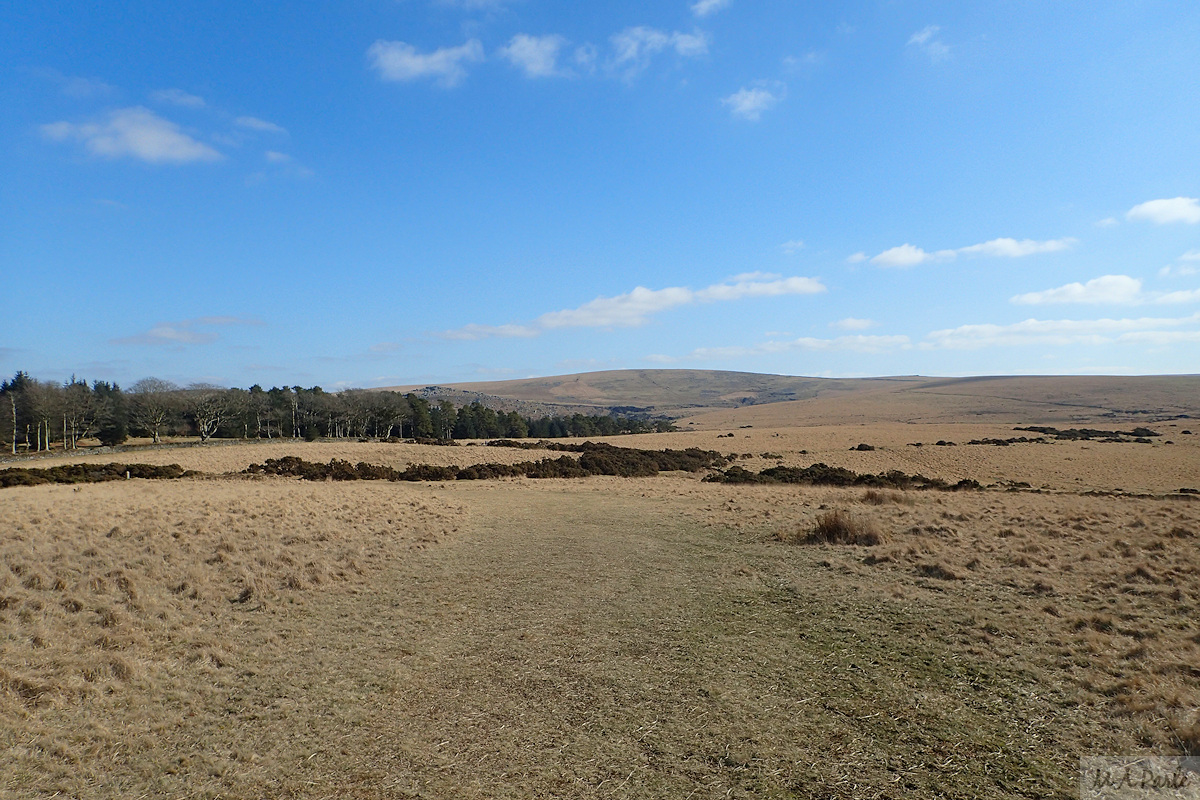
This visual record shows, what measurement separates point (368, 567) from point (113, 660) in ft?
19.2

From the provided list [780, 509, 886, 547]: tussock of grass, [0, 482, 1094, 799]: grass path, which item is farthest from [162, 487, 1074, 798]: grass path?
[780, 509, 886, 547]: tussock of grass

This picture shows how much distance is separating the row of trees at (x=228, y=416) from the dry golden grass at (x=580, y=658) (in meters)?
59.5

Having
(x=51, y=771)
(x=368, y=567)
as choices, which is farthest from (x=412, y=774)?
(x=368, y=567)

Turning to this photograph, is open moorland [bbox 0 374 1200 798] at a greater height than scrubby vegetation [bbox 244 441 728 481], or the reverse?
open moorland [bbox 0 374 1200 798]

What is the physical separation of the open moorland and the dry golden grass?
0.14 feet

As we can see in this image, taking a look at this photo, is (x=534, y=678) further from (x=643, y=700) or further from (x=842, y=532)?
(x=842, y=532)

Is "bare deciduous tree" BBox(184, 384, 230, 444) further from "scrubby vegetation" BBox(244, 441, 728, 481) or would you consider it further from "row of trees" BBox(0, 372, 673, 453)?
"scrubby vegetation" BBox(244, 441, 728, 481)

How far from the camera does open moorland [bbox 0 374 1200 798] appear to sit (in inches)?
212

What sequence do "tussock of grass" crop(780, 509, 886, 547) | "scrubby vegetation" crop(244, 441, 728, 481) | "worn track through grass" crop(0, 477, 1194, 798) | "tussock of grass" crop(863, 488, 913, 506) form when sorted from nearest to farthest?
"worn track through grass" crop(0, 477, 1194, 798) → "tussock of grass" crop(780, 509, 886, 547) → "tussock of grass" crop(863, 488, 913, 506) → "scrubby vegetation" crop(244, 441, 728, 481)

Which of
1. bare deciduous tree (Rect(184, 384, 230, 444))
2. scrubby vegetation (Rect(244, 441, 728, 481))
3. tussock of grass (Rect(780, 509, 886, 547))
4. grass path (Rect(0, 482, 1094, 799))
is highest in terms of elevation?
bare deciduous tree (Rect(184, 384, 230, 444))

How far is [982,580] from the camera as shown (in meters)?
11.2

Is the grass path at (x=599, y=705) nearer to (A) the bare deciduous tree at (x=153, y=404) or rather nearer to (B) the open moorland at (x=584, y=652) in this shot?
(B) the open moorland at (x=584, y=652)

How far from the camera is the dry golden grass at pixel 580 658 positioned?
537 cm

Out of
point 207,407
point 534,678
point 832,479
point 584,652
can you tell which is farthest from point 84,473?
point 207,407
